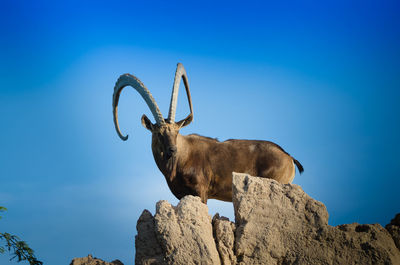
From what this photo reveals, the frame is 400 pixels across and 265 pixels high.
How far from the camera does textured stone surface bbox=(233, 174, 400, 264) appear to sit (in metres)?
5.93

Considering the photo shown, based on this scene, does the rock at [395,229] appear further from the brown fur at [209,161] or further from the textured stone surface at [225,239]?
the brown fur at [209,161]

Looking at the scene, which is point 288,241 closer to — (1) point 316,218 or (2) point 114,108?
(1) point 316,218

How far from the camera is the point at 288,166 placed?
1031 centimetres

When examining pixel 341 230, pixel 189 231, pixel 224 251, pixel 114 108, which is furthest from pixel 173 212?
pixel 114 108

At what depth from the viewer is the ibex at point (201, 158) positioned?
9781 millimetres

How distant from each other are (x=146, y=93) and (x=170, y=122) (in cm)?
93

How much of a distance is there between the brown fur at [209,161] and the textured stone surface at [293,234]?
351 cm

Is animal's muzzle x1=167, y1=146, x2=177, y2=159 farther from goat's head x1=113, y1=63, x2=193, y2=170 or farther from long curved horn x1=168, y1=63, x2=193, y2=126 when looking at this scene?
long curved horn x1=168, y1=63, x2=193, y2=126

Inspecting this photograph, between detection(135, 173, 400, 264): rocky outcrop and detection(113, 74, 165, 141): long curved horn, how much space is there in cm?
383

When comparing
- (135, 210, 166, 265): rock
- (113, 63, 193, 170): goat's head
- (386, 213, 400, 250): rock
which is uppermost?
(113, 63, 193, 170): goat's head

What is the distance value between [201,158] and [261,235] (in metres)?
4.37

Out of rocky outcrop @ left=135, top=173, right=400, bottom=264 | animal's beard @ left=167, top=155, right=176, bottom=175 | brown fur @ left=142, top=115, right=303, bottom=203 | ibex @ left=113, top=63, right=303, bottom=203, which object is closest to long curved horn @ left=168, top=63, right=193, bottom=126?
ibex @ left=113, top=63, right=303, bottom=203

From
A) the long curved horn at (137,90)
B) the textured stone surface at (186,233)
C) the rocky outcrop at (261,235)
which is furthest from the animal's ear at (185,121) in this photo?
the textured stone surface at (186,233)

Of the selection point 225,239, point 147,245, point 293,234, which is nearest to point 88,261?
point 147,245
